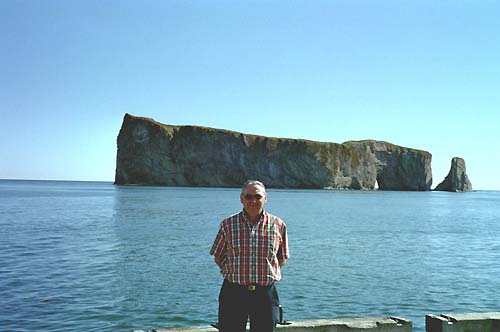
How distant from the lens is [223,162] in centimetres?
14338

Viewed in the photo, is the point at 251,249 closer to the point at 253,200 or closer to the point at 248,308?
the point at 253,200

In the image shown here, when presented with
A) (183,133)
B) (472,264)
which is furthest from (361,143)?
(472,264)

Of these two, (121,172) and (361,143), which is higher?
(361,143)

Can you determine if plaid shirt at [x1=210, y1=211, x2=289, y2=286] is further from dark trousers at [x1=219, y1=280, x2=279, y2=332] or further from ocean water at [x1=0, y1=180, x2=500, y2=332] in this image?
ocean water at [x1=0, y1=180, x2=500, y2=332]

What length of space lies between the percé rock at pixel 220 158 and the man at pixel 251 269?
134 meters

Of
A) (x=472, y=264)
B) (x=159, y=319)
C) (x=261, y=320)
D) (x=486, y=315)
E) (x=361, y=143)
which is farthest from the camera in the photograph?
(x=361, y=143)

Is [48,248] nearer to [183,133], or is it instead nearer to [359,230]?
[359,230]

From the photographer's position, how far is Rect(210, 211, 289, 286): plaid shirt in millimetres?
5652

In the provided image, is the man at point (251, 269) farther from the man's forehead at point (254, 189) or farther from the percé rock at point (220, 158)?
the percé rock at point (220, 158)

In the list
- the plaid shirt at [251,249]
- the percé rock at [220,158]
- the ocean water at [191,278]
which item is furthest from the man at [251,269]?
the percé rock at [220,158]

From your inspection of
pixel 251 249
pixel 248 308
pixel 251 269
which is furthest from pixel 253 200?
pixel 248 308

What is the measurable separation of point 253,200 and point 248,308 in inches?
44.6

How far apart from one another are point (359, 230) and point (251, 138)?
107557 millimetres

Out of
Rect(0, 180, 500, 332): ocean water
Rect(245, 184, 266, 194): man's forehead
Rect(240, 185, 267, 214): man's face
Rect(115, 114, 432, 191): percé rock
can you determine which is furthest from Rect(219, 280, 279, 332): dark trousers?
Rect(115, 114, 432, 191): percé rock
